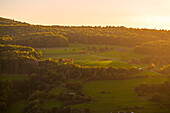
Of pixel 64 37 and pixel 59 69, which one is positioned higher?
pixel 64 37

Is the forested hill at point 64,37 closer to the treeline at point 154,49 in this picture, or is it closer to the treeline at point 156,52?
the treeline at point 154,49

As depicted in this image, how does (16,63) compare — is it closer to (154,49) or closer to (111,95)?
(111,95)

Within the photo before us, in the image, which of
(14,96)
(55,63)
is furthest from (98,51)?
(14,96)

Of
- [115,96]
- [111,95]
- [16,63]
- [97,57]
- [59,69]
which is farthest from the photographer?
[97,57]

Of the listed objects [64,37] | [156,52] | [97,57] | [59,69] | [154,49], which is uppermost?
[64,37]

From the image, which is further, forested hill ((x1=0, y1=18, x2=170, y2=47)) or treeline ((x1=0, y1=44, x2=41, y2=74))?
forested hill ((x1=0, y1=18, x2=170, y2=47))

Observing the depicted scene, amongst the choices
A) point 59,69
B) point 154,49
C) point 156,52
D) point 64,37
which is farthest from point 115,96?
point 64,37

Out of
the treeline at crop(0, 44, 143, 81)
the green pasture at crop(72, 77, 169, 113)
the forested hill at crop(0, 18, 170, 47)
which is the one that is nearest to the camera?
the green pasture at crop(72, 77, 169, 113)

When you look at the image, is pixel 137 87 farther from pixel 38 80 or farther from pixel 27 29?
pixel 27 29

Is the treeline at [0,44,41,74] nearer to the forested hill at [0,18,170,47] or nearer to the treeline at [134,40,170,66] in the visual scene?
the forested hill at [0,18,170,47]

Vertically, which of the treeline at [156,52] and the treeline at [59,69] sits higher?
the treeline at [156,52]

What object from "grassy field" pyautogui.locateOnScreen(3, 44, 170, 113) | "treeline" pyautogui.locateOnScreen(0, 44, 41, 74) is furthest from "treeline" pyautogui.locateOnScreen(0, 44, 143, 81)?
"grassy field" pyautogui.locateOnScreen(3, 44, 170, 113)

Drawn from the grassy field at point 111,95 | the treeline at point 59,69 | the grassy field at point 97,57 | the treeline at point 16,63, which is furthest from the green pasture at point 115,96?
the treeline at point 16,63
